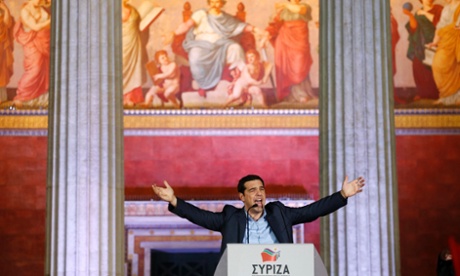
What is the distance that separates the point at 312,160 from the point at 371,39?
5.52 m

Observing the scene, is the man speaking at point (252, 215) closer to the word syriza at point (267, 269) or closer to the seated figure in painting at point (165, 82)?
the word syriza at point (267, 269)

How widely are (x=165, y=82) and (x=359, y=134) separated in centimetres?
641

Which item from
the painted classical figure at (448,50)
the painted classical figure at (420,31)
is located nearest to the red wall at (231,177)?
the painted classical figure at (448,50)

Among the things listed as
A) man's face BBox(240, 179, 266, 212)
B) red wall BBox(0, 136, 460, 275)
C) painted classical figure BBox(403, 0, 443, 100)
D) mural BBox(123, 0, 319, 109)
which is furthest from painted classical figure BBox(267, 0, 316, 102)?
man's face BBox(240, 179, 266, 212)

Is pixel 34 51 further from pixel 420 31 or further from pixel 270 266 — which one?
pixel 270 266

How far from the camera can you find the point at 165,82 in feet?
59.0

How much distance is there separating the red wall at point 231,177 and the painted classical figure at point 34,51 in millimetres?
799

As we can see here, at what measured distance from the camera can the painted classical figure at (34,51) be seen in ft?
58.4

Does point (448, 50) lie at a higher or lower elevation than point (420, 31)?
lower

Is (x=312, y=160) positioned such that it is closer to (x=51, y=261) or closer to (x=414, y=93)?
(x=414, y=93)

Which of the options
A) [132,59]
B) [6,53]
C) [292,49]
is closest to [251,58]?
[292,49]

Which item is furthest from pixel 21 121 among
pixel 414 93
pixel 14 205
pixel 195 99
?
pixel 414 93

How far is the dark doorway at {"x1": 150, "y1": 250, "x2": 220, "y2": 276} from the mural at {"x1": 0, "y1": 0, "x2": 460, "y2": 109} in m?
2.70

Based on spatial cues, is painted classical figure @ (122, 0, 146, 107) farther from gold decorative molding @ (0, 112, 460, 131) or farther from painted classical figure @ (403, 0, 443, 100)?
painted classical figure @ (403, 0, 443, 100)
